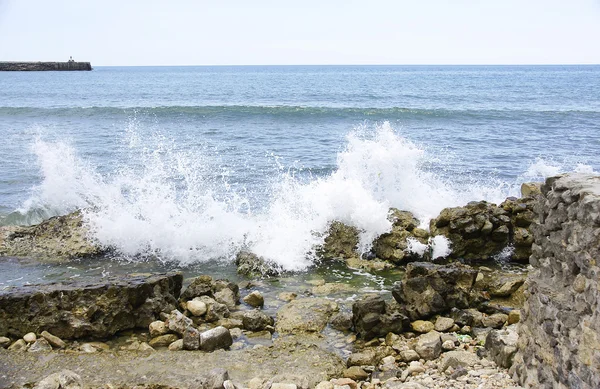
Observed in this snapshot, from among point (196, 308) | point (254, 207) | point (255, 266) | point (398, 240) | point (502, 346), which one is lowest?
point (255, 266)

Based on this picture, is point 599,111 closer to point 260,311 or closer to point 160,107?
point 160,107

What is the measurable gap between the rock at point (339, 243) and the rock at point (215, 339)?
4024mm

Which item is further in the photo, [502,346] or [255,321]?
[255,321]

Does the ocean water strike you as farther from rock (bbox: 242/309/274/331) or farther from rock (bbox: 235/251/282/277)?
rock (bbox: 242/309/274/331)

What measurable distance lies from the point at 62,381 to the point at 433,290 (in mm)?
4820

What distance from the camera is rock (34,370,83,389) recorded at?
587 cm

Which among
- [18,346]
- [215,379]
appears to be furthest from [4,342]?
[215,379]

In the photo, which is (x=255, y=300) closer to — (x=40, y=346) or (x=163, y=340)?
(x=163, y=340)

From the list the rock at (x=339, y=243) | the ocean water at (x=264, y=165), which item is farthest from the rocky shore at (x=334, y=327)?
the ocean water at (x=264, y=165)

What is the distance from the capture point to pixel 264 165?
1920 cm

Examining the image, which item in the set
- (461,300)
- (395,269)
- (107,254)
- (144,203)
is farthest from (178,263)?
(461,300)

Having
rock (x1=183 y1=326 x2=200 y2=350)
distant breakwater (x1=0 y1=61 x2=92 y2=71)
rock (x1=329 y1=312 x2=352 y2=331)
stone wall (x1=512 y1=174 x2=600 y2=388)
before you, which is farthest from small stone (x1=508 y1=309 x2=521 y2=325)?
distant breakwater (x1=0 y1=61 x2=92 y2=71)

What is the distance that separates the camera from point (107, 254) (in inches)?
439

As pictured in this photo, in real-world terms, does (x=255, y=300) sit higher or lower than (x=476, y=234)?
lower
